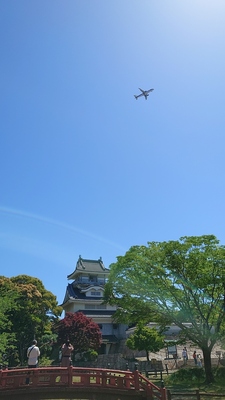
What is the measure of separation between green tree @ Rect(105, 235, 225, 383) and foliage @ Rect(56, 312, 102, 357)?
14804 mm

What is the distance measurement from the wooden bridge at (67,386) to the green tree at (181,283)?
791cm

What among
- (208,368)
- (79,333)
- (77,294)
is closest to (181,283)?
(208,368)

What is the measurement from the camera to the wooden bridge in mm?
12547

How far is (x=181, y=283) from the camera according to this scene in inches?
834

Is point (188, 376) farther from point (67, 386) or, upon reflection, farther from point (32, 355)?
point (32, 355)

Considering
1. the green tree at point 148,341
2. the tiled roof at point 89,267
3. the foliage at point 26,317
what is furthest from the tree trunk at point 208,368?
the tiled roof at point 89,267

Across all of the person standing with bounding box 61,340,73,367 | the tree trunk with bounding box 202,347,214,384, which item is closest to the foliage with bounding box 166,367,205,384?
the tree trunk with bounding box 202,347,214,384

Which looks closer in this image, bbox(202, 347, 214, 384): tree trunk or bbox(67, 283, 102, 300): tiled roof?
bbox(202, 347, 214, 384): tree trunk

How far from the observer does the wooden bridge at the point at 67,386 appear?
41.2 feet

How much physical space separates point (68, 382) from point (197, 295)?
10806mm

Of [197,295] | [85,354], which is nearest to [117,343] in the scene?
[85,354]

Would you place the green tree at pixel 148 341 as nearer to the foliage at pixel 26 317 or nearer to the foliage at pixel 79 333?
the foliage at pixel 79 333

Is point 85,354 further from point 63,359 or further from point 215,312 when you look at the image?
point 63,359

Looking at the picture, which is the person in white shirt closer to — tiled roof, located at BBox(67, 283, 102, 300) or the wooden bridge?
the wooden bridge
